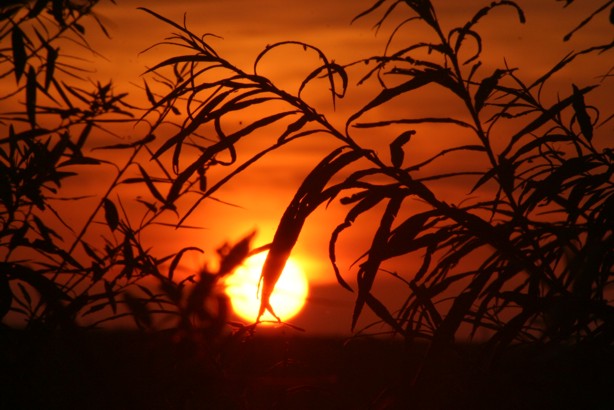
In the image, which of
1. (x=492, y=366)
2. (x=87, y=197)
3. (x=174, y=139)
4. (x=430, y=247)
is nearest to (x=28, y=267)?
(x=87, y=197)

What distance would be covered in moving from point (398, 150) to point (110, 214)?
3.06 feet

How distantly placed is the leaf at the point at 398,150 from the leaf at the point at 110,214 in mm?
880

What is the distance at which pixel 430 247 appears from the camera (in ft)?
5.46

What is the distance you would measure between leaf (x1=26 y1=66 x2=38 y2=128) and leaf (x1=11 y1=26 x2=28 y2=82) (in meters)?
0.04

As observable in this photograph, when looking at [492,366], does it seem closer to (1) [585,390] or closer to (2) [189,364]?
(1) [585,390]

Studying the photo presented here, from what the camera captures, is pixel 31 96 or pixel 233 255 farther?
pixel 31 96

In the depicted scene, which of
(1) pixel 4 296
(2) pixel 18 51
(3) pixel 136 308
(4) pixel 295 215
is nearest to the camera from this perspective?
(3) pixel 136 308

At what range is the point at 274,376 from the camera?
1790mm

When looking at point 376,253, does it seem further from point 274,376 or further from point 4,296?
point 4,296

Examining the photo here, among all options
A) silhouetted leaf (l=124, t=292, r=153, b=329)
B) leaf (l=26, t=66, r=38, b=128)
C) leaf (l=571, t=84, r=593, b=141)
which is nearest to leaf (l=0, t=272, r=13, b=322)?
leaf (l=26, t=66, r=38, b=128)

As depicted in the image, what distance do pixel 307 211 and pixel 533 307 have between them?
44 cm

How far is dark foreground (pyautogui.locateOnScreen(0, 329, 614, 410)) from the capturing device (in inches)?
58.8

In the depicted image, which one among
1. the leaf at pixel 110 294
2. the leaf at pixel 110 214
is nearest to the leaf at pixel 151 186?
the leaf at pixel 110 214

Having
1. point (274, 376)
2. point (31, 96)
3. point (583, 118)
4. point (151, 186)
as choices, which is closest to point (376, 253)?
point (274, 376)
